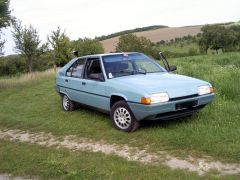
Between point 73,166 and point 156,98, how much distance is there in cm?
196

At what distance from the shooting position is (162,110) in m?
6.44

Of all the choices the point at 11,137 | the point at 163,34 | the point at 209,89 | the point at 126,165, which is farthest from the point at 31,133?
the point at 163,34

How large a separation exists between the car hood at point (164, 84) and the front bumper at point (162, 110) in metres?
0.16

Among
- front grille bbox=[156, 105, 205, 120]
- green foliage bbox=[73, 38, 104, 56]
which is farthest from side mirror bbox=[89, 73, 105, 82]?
green foliage bbox=[73, 38, 104, 56]

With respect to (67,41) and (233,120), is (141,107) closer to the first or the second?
(233,120)

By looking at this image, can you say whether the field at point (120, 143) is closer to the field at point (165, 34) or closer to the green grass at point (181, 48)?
the field at point (165, 34)

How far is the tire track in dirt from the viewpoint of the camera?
16.1 feet

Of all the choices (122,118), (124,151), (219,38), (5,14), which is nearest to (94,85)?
(122,118)

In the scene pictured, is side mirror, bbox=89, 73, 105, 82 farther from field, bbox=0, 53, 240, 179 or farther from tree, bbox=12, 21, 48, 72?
tree, bbox=12, 21, 48, 72

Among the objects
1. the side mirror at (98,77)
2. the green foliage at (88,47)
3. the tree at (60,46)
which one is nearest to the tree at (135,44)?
the green foliage at (88,47)

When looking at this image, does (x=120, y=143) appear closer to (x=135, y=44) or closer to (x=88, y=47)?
(x=88, y=47)

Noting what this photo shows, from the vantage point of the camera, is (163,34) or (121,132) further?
(163,34)

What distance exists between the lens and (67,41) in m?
35.2

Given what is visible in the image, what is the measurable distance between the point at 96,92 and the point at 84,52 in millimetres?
41971
